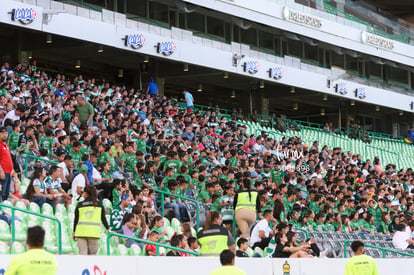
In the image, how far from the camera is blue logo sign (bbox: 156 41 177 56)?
→ 3152cm

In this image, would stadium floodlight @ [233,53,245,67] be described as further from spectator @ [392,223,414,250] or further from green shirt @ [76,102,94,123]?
spectator @ [392,223,414,250]

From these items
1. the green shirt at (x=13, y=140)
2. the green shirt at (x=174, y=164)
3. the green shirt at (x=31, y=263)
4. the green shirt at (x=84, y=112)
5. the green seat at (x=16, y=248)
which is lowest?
the green shirt at (x=31, y=263)

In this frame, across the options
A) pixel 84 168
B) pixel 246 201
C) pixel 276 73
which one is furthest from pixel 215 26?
pixel 84 168

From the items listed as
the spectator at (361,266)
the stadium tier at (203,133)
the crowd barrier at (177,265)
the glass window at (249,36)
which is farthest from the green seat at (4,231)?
the glass window at (249,36)

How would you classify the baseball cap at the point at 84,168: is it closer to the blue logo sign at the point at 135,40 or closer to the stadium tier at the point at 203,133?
the stadium tier at the point at 203,133

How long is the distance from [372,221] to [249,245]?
609 cm

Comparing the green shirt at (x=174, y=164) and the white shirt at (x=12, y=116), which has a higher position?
the white shirt at (x=12, y=116)

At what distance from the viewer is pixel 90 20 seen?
2888 cm

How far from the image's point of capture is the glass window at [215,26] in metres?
38.0

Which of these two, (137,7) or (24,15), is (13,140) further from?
(137,7)

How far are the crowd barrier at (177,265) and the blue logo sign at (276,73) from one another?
21.8 m

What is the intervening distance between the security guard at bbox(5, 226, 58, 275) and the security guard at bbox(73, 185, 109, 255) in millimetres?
5690

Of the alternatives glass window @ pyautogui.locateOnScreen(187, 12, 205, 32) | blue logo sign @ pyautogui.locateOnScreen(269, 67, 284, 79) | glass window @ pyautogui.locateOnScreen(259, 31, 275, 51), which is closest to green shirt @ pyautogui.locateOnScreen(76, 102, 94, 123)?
glass window @ pyautogui.locateOnScreen(187, 12, 205, 32)

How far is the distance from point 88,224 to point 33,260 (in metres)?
5.82
